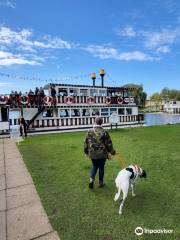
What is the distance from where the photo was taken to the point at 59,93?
25.5m

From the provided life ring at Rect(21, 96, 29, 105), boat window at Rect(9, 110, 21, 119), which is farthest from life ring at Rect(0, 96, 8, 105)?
life ring at Rect(21, 96, 29, 105)

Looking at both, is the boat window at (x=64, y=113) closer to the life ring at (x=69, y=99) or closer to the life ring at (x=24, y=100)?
the life ring at (x=69, y=99)

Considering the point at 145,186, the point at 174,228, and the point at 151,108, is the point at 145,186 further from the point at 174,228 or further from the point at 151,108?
the point at 151,108

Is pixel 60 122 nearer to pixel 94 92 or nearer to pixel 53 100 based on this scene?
pixel 53 100

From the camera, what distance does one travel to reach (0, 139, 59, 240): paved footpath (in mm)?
4422

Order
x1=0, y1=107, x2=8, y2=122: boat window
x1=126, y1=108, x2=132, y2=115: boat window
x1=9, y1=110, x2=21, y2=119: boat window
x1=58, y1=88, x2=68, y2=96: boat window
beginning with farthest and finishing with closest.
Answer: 1. x1=126, y1=108, x2=132, y2=115: boat window
2. x1=58, y1=88, x2=68, y2=96: boat window
3. x1=9, y1=110, x2=21, y2=119: boat window
4. x1=0, y1=107, x2=8, y2=122: boat window

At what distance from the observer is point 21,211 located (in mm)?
5383

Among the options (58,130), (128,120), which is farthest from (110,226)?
(128,120)

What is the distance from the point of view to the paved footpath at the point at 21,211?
4.42 metres

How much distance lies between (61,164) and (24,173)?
1537 mm

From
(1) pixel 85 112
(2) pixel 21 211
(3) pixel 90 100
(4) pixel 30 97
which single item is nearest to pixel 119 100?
(3) pixel 90 100

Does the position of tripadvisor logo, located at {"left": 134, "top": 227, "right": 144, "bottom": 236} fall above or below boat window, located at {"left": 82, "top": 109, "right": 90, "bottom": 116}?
below

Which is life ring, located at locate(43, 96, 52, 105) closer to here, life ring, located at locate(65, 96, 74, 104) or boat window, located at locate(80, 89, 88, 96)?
life ring, located at locate(65, 96, 74, 104)

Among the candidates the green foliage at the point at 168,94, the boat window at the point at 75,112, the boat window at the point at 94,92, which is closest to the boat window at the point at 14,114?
the boat window at the point at 75,112
